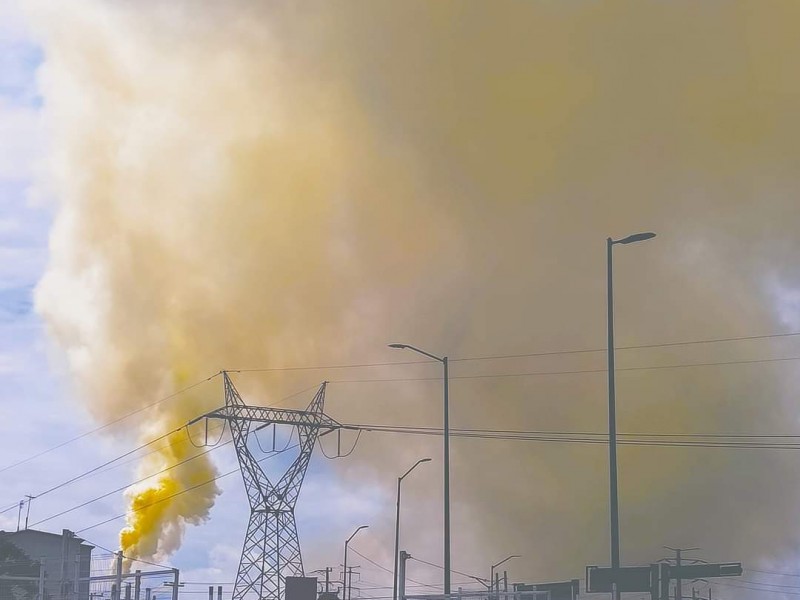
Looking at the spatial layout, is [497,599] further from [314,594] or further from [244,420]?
[244,420]

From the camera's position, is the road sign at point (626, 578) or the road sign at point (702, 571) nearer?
the road sign at point (626, 578)

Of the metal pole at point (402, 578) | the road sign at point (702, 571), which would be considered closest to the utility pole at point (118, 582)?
the metal pole at point (402, 578)

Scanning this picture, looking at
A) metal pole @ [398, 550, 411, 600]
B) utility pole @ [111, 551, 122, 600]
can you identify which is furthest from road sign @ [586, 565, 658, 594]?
utility pole @ [111, 551, 122, 600]

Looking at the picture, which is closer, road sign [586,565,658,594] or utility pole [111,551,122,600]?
road sign [586,565,658,594]

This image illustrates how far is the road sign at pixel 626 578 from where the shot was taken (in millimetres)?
33197

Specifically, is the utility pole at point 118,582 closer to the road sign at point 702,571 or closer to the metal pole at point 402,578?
the metal pole at point 402,578

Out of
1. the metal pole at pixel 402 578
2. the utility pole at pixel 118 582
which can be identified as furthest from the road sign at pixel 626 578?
the utility pole at pixel 118 582

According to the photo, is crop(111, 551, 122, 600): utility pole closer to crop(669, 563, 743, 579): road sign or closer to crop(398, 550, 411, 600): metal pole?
crop(398, 550, 411, 600): metal pole

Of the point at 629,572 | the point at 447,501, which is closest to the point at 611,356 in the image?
the point at 629,572

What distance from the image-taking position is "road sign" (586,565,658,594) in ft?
109

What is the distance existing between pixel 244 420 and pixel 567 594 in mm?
32580

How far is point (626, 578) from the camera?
3375cm

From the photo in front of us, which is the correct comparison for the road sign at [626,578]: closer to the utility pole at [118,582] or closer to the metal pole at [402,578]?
the metal pole at [402,578]

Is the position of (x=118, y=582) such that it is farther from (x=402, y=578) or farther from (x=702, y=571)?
(x=702, y=571)
